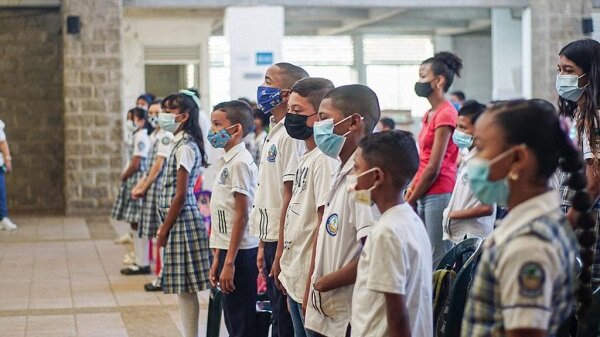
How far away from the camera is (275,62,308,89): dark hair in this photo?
16.1 feet

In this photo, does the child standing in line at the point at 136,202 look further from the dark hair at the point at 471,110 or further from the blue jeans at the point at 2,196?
the dark hair at the point at 471,110

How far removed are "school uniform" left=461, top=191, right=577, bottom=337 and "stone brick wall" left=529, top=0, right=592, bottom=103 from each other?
12.7 m

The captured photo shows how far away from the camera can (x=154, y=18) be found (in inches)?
623

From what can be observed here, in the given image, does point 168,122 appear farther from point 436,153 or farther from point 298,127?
point 298,127

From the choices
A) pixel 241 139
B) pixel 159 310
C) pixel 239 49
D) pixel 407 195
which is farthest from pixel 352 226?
pixel 239 49

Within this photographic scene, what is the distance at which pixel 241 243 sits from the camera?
5.18m

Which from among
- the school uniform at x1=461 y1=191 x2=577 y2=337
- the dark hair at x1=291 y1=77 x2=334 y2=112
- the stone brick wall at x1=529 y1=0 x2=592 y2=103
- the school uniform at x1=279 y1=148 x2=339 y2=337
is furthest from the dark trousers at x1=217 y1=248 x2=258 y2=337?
the stone brick wall at x1=529 y1=0 x2=592 y2=103

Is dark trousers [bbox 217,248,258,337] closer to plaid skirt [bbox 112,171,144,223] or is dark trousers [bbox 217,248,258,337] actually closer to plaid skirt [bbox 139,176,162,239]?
plaid skirt [bbox 139,176,162,239]

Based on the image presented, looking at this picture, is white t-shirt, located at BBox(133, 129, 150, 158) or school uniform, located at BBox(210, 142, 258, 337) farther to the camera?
white t-shirt, located at BBox(133, 129, 150, 158)

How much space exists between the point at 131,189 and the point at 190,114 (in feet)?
10.6

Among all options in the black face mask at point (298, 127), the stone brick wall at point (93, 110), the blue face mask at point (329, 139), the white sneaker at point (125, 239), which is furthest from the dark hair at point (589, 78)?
the stone brick wall at point (93, 110)

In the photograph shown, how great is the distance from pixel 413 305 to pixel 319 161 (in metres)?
1.10

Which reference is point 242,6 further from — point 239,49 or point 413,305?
point 413,305

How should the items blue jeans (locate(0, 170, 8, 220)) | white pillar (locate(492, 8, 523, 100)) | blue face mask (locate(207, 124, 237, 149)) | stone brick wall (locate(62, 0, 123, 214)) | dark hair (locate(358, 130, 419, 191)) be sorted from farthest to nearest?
white pillar (locate(492, 8, 523, 100)), stone brick wall (locate(62, 0, 123, 214)), blue jeans (locate(0, 170, 8, 220)), blue face mask (locate(207, 124, 237, 149)), dark hair (locate(358, 130, 419, 191))
